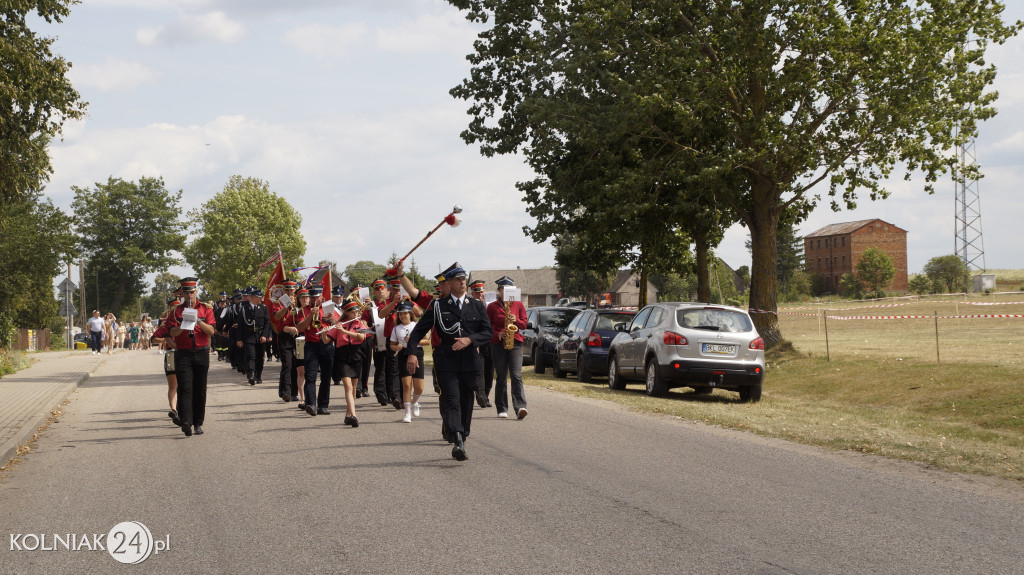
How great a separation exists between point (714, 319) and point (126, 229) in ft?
284

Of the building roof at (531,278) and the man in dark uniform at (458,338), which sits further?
the building roof at (531,278)

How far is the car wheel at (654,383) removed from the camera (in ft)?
54.1

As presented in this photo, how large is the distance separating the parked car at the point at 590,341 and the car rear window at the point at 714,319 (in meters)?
3.79

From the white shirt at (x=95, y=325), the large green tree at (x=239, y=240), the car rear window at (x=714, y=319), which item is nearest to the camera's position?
the car rear window at (x=714, y=319)

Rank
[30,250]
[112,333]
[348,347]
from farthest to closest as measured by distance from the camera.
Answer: [112,333] → [30,250] → [348,347]

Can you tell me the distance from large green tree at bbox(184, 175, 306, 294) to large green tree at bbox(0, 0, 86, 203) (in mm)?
57724

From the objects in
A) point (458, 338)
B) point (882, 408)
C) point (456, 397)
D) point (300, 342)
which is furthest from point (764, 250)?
point (456, 397)

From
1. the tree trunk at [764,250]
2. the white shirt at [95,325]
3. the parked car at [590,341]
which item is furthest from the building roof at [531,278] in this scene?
the parked car at [590,341]

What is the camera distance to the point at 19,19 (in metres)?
19.5

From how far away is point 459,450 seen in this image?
30.3ft

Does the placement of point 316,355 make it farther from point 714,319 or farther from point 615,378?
point 615,378

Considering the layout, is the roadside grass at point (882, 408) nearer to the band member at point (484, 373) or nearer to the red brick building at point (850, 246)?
the band member at point (484, 373)

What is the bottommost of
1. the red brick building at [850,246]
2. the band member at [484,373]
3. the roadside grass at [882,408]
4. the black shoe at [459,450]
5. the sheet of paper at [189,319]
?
the roadside grass at [882,408]

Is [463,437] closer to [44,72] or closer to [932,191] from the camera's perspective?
[44,72]
